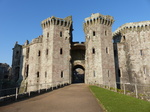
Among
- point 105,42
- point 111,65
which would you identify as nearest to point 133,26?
point 105,42

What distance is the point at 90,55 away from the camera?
26.8 meters

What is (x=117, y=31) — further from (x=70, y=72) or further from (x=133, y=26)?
(x=70, y=72)

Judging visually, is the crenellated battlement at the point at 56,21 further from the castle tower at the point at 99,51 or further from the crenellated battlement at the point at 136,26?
the crenellated battlement at the point at 136,26

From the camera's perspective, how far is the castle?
83.8ft

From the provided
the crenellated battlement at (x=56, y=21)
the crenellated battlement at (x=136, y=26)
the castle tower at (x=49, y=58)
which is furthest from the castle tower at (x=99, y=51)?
the crenellated battlement at (x=136, y=26)

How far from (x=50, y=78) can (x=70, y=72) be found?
472cm

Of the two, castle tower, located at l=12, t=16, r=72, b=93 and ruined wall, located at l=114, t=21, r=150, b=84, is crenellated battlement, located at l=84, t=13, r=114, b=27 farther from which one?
ruined wall, located at l=114, t=21, r=150, b=84

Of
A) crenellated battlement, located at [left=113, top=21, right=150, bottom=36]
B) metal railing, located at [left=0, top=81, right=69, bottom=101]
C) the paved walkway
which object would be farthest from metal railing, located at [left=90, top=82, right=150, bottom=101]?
crenellated battlement, located at [left=113, top=21, right=150, bottom=36]

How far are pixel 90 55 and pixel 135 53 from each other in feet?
38.6

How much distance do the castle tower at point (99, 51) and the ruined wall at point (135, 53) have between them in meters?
5.02

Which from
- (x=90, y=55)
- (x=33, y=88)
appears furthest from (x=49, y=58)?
(x=90, y=55)

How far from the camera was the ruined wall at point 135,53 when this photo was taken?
2795 cm

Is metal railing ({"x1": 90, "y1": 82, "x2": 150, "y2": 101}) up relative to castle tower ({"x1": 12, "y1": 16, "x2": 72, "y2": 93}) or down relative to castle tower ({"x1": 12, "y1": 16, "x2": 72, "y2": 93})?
down

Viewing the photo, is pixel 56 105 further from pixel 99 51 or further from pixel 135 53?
pixel 135 53
